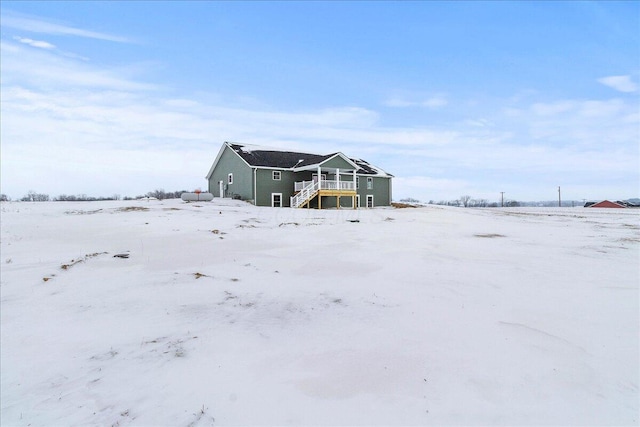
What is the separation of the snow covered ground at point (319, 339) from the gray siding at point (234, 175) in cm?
1841

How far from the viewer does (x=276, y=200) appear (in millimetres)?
28062

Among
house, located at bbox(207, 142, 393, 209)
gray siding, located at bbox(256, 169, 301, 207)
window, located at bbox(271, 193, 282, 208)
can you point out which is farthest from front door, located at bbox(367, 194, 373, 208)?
window, located at bbox(271, 193, 282, 208)

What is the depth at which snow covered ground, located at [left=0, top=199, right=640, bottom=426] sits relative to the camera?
3.12m

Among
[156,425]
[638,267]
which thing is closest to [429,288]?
[156,425]

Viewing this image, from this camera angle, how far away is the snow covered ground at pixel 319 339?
10.3 feet

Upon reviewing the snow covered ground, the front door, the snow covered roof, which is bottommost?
the snow covered ground

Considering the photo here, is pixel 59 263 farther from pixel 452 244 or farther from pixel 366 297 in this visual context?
pixel 452 244

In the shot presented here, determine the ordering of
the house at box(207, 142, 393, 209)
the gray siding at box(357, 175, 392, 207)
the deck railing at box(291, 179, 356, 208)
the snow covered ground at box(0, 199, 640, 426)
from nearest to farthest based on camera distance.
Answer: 1. the snow covered ground at box(0, 199, 640, 426)
2. the deck railing at box(291, 179, 356, 208)
3. the house at box(207, 142, 393, 209)
4. the gray siding at box(357, 175, 392, 207)

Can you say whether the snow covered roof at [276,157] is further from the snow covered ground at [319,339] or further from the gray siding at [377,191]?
the snow covered ground at [319,339]

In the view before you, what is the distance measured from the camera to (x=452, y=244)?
11023 mm

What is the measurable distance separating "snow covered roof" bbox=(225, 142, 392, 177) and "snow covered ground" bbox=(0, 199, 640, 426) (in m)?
19.3

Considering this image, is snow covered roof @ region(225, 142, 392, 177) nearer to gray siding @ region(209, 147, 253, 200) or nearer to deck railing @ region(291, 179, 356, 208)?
gray siding @ region(209, 147, 253, 200)

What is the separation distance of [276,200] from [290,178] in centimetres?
247

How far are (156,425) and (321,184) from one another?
24.4 m
